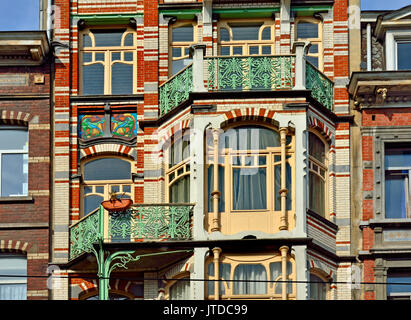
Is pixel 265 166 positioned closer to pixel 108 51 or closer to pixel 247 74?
pixel 247 74

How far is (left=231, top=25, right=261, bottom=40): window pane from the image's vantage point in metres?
44.6

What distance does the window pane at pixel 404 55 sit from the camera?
44500 millimetres

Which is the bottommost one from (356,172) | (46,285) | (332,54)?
(46,285)

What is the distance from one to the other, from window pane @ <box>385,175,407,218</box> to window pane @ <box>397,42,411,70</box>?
2907 mm

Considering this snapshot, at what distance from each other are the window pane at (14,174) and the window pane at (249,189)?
5320mm

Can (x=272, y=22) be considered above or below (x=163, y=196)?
above

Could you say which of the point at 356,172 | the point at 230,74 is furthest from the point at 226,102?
the point at 356,172

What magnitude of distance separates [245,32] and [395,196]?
5579 mm

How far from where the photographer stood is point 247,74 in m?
42.8

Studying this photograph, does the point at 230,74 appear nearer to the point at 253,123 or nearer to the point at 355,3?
the point at 253,123

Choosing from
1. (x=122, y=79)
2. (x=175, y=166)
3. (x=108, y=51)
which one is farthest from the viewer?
(x=108, y=51)

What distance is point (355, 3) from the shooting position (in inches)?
1758

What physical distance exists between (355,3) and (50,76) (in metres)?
7.79

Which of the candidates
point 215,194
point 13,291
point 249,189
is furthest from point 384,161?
point 13,291
